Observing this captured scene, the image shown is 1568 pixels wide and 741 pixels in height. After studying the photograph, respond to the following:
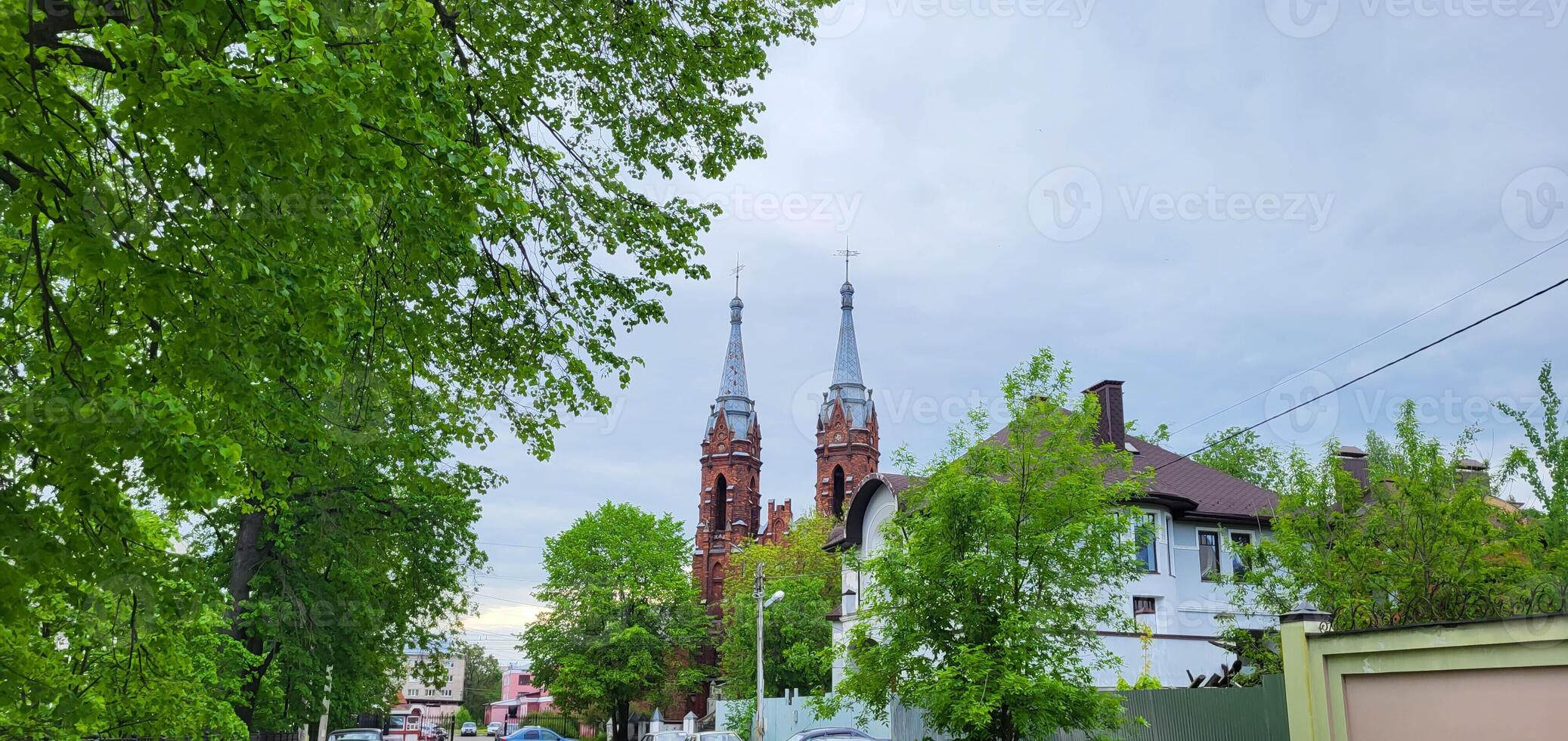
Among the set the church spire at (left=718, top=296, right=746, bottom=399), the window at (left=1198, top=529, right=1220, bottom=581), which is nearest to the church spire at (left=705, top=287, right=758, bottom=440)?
the church spire at (left=718, top=296, right=746, bottom=399)

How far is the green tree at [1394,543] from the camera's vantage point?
62.5 ft

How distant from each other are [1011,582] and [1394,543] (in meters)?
8.29

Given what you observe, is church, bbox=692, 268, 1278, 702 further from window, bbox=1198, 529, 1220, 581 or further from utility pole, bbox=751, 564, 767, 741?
utility pole, bbox=751, 564, 767, 741

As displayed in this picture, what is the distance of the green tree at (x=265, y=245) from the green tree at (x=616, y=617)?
44.0 metres

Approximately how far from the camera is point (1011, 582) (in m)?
16.9

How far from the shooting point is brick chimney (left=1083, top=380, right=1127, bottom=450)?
31753 millimetres

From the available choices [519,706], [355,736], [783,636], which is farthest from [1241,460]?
[519,706]

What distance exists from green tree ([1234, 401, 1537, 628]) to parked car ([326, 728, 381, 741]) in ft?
75.9

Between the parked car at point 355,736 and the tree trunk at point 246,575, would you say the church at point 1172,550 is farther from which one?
the parked car at point 355,736

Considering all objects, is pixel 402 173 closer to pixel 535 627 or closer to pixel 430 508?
pixel 430 508

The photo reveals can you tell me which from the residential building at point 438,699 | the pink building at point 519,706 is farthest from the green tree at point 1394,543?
the residential building at point 438,699

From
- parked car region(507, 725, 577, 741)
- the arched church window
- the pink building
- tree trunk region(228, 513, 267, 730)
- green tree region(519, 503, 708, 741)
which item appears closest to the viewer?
tree trunk region(228, 513, 267, 730)

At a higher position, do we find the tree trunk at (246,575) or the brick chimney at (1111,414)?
the brick chimney at (1111,414)

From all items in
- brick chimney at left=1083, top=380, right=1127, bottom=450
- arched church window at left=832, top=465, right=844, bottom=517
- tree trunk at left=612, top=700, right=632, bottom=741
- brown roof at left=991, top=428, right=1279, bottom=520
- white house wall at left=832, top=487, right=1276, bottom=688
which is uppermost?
arched church window at left=832, top=465, right=844, bottom=517
